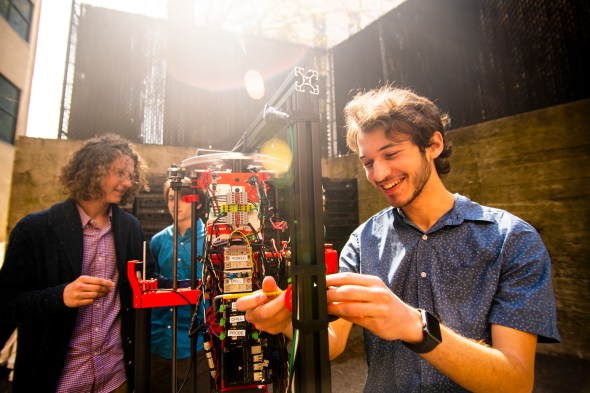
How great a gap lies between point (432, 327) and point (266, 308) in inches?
21.1

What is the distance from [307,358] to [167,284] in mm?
2162

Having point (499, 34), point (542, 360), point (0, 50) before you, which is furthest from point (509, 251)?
point (0, 50)

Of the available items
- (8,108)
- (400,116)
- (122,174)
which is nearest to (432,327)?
(400,116)

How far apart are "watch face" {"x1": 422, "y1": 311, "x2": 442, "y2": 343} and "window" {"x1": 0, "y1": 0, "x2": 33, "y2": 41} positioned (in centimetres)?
1837

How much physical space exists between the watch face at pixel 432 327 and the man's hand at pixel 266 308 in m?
0.44

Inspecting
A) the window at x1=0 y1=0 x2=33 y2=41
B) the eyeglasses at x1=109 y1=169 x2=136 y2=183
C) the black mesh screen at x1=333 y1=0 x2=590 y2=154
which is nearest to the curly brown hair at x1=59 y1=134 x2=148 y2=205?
the eyeglasses at x1=109 y1=169 x2=136 y2=183

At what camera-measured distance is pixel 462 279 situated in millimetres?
1262

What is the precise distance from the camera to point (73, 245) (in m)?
2.07

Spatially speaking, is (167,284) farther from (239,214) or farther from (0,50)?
(0,50)

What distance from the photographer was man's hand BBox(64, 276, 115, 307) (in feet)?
5.92

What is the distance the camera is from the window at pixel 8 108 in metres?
11.9

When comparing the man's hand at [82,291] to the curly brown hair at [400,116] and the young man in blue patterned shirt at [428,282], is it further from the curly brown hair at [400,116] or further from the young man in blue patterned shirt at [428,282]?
the curly brown hair at [400,116]

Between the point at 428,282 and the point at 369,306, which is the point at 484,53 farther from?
the point at 369,306

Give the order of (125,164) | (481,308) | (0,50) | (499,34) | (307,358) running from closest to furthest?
(307,358), (481,308), (125,164), (499,34), (0,50)
